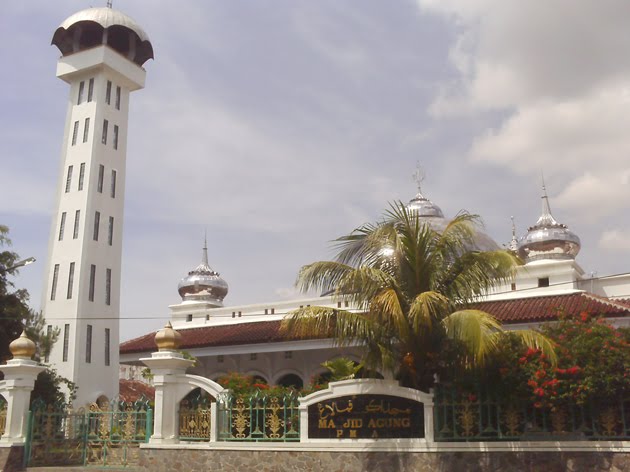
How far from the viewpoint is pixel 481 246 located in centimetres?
2598

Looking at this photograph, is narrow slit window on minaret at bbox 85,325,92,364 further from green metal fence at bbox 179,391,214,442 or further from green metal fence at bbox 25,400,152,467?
green metal fence at bbox 179,391,214,442

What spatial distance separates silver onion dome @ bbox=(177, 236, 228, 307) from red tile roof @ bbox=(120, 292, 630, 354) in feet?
12.3

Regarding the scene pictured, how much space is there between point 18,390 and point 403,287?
8.98 meters

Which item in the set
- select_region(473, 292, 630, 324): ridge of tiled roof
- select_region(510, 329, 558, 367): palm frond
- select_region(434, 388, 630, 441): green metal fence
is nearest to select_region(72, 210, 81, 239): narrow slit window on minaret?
select_region(473, 292, 630, 324): ridge of tiled roof

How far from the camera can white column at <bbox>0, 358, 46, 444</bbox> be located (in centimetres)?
1566

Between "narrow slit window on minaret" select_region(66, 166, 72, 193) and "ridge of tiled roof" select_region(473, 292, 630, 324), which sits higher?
"narrow slit window on minaret" select_region(66, 166, 72, 193)

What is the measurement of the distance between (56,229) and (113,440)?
51.0 ft

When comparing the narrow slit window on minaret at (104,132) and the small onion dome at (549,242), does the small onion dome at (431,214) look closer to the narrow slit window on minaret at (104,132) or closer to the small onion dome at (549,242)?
the small onion dome at (549,242)

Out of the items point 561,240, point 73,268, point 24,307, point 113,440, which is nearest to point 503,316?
point 561,240

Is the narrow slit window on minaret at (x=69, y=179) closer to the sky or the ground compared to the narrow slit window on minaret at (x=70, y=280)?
closer to the sky

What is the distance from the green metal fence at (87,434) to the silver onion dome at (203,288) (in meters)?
15.2

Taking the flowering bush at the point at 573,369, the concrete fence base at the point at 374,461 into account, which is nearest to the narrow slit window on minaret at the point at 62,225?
the concrete fence base at the point at 374,461

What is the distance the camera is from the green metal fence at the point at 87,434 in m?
14.9

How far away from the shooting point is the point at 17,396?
51.8ft
